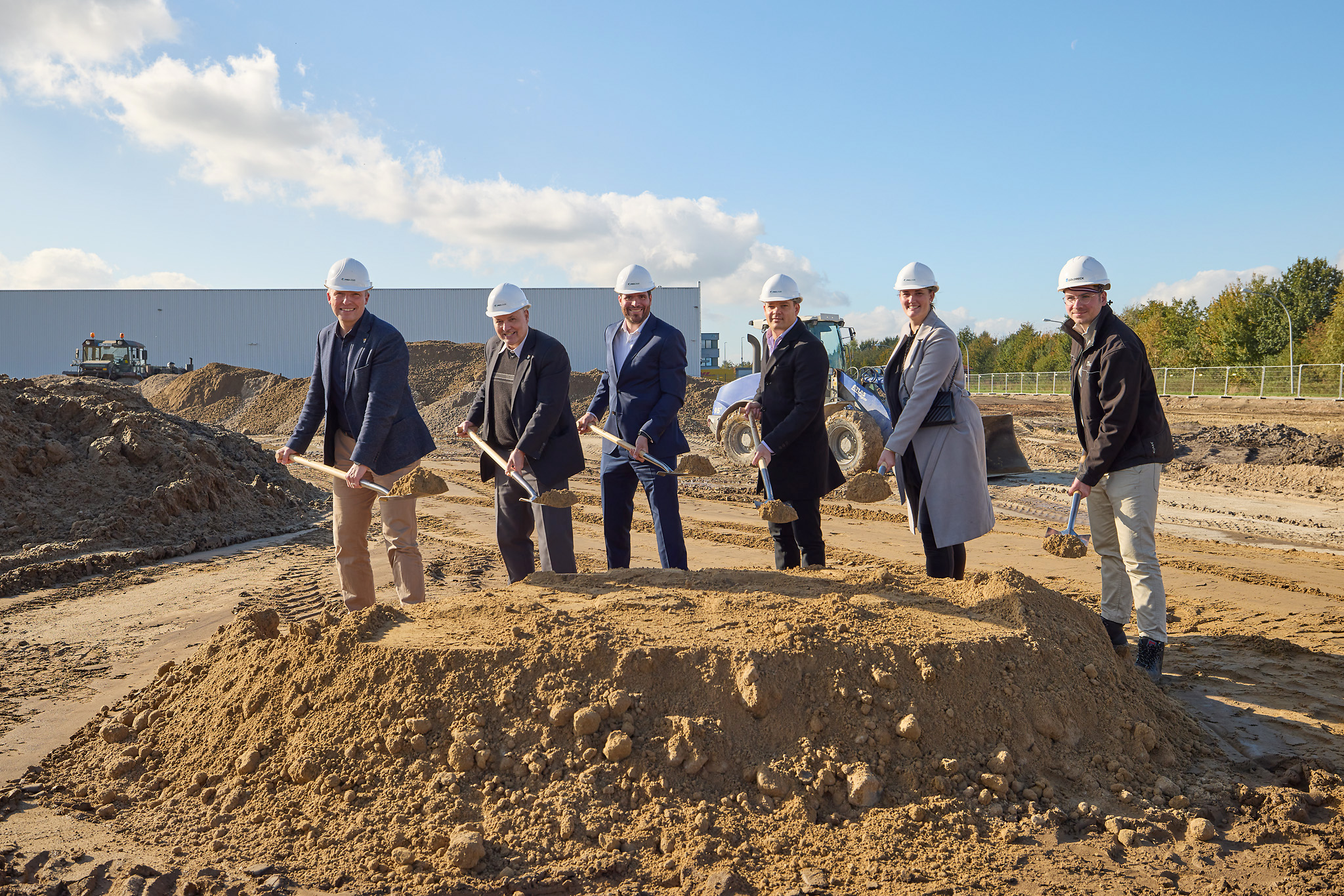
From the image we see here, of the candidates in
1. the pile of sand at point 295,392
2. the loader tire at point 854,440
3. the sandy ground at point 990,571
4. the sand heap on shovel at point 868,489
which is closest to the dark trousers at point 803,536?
the sand heap on shovel at point 868,489

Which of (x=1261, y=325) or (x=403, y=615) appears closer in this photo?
(x=403, y=615)

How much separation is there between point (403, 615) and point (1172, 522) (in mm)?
8508

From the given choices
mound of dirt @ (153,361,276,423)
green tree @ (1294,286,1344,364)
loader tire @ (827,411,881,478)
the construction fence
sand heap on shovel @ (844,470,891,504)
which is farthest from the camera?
green tree @ (1294,286,1344,364)

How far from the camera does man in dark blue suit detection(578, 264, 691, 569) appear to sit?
4711mm

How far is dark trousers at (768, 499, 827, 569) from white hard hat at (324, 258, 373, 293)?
8.17ft

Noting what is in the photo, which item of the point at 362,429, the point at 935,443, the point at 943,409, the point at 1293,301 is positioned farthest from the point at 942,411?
the point at 1293,301

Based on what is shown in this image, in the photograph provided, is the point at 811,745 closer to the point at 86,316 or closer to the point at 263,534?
the point at 263,534

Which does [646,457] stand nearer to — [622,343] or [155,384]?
[622,343]

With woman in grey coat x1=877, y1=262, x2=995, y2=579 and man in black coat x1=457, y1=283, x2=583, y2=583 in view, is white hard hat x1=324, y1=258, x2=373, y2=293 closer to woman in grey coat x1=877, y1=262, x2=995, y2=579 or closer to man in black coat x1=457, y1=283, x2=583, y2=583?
man in black coat x1=457, y1=283, x2=583, y2=583

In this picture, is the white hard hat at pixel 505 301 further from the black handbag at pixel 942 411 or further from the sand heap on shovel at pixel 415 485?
the black handbag at pixel 942 411

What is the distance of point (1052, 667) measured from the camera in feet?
11.4

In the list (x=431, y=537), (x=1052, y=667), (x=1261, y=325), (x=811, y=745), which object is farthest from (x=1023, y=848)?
(x=1261, y=325)

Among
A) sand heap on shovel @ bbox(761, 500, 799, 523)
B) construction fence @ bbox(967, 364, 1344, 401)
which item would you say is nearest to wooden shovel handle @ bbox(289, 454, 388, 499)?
sand heap on shovel @ bbox(761, 500, 799, 523)

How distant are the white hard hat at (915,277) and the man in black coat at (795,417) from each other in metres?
0.53
